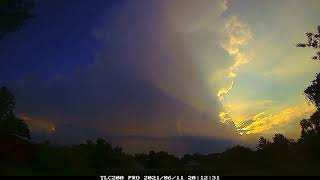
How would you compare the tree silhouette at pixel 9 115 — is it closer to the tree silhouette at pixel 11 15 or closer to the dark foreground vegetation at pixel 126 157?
the dark foreground vegetation at pixel 126 157

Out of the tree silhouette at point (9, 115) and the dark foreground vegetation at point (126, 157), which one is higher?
the tree silhouette at point (9, 115)

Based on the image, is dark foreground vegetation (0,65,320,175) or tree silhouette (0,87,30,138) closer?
dark foreground vegetation (0,65,320,175)

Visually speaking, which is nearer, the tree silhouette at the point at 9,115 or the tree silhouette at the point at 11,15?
the tree silhouette at the point at 11,15

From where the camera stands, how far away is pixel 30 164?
2998 centimetres

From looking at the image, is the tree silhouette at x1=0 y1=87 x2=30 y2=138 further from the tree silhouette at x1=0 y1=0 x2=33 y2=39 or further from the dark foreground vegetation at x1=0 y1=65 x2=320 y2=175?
the tree silhouette at x1=0 y1=0 x2=33 y2=39

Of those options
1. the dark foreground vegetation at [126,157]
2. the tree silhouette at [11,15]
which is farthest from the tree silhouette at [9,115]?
the tree silhouette at [11,15]

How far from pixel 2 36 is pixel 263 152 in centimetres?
2791

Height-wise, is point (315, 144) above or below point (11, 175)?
above

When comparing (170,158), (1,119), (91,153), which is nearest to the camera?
(91,153)

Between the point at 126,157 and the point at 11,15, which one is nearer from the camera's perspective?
the point at 11,15

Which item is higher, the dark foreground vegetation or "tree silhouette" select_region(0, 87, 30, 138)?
"tree silhouette" select_region(0, 87, 30, 138)

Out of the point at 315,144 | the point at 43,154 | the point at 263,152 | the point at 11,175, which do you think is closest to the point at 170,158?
the point at 263,152

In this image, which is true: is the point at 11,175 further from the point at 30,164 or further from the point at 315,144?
the point at 315,144

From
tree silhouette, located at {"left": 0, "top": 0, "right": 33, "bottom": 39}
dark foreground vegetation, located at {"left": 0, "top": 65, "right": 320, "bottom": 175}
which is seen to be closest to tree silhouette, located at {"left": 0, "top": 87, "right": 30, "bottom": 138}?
dark foreground vegetation, located at {"left": 0, "top": 65, "right": 320, "bottom": 175}
